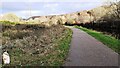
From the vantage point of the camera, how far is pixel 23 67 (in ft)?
46.0

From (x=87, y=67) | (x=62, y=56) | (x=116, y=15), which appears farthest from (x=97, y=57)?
(x=116, y=15)

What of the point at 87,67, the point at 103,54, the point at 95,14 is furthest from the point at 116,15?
the point at 87,67

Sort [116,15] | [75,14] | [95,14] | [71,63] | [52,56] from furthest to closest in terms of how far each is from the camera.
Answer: [75,14]
[95,14]
[116,15]
[52,56]
[71,63]

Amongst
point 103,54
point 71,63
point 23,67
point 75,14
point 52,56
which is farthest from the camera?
point 75,14

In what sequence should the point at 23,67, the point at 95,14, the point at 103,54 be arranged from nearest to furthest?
the point at 23,67, the point at 103,54, the point at 95,14

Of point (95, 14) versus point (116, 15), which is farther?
point (95, 14)

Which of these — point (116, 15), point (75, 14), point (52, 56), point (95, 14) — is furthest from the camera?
point (75, 14)

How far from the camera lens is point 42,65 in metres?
14.5

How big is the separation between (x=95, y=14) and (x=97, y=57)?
302 feet

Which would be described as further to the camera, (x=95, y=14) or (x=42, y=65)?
(x=95, y=14)

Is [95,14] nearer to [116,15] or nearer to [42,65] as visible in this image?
[116,15]

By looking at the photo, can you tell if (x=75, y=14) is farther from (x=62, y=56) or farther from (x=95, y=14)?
(x=62, y=56)

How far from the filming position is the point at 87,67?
14.7m

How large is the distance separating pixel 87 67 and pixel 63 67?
1023 millimetres
